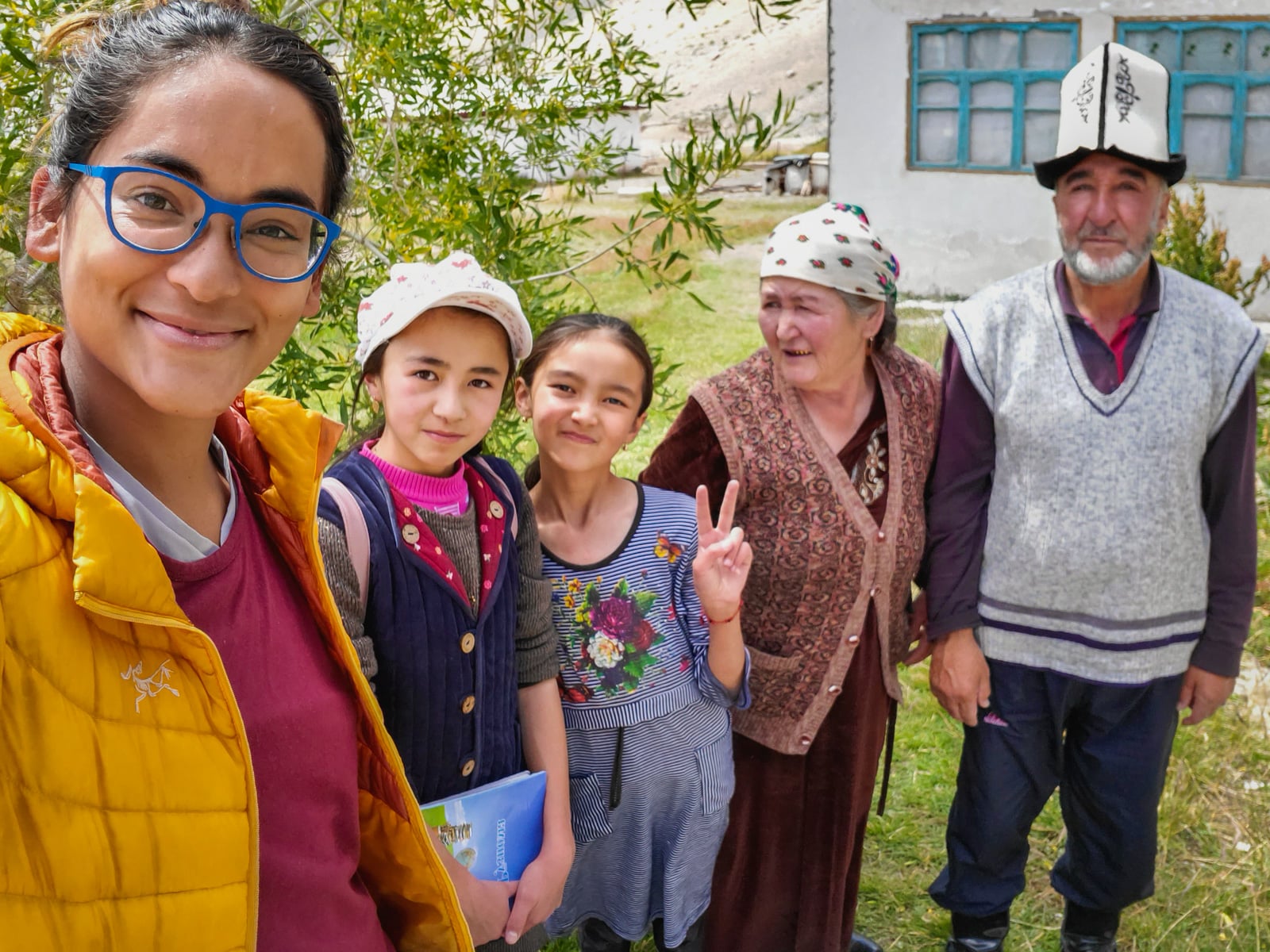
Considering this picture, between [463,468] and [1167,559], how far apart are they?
1.65 m

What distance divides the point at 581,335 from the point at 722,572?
1.84 ft

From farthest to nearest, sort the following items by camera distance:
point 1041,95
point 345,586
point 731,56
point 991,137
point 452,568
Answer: point 731,56, point 991,137, point 1041,95, point 452,568, point 345,586

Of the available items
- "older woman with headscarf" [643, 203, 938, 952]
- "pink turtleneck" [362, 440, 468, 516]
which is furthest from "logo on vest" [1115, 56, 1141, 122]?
"pink turtleneck" [362, 440, 468, 516]

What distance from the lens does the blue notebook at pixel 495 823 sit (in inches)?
69.4

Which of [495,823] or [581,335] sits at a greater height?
[581,335]

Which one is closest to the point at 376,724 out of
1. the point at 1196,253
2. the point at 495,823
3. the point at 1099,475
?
the point at 495,823

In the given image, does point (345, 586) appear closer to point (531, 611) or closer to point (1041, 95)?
point (531, 611)

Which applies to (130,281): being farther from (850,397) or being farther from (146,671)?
(850,397)

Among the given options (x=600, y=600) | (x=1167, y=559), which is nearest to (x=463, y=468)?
(x=600, y=600)

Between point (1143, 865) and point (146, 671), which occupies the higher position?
point (146, 671)

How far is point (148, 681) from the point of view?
997 mm

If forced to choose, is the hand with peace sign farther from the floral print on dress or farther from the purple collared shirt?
the purple collared shirt

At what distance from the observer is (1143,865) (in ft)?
9.07

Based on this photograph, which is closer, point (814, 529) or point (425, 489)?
point (425, 489)
